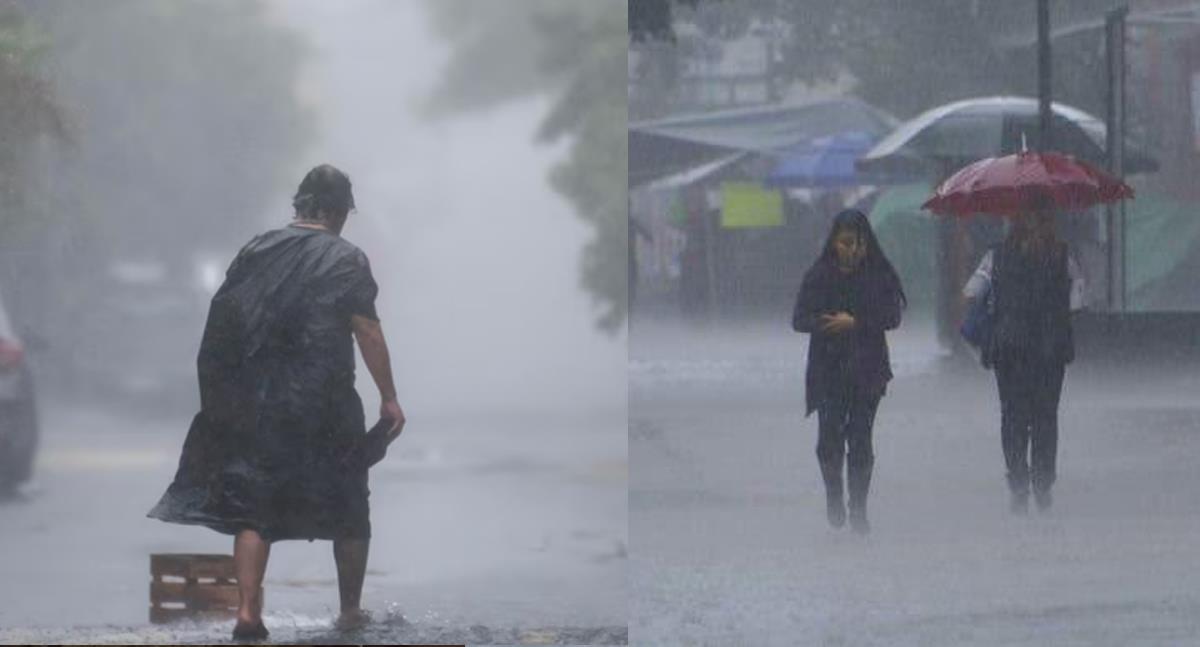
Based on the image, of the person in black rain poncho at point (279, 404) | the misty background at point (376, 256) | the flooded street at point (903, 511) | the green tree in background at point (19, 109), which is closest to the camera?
the person in black rain poncho at point (279, 404)

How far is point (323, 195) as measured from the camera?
340 inches

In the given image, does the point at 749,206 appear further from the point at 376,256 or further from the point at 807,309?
the point at 376,256

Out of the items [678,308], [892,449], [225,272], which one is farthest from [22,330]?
[892,449]

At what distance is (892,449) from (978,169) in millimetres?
852

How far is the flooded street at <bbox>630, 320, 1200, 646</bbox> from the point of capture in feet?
28.1

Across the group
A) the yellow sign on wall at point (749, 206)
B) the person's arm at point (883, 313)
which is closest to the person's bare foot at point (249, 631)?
the yellow sign on wall at point (749, 206)

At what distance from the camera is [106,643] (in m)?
8.76

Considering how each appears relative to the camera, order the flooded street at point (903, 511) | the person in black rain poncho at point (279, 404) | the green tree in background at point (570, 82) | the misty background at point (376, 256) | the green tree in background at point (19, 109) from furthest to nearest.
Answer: the green tree in background at point (570, 82) → the misty background at point (376, 256) → the green tree in background at point (19, 109) → the flooded street at point (903, 511) → the person in black rain poncho at point (279, 404)

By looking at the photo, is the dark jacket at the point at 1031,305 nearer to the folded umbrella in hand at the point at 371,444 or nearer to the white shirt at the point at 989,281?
the white shirt at the point at 989,281

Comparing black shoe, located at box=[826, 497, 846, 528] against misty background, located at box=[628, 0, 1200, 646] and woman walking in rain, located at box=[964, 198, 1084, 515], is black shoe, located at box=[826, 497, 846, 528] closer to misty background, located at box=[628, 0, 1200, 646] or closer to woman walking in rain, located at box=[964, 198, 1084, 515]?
misty background, located at box=[628, 0, 1200, 646]

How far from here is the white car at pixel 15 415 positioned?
9.05 m

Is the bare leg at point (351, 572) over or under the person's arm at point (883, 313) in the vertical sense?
under

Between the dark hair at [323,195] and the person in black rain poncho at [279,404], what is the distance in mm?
144

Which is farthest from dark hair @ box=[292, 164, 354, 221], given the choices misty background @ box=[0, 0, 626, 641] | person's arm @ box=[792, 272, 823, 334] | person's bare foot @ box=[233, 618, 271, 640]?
person's arm @ box=[792, 272, 823, 334]
